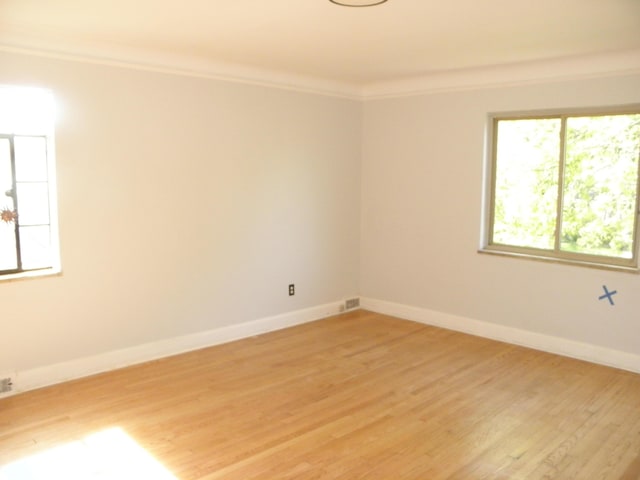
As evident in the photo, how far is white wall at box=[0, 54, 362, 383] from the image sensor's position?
3.85m

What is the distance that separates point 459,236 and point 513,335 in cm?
101

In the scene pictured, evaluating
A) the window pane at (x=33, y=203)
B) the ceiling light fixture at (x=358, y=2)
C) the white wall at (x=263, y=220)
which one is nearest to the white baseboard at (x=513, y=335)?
the white wall at (x=263, y=220)

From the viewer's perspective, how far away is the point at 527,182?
4801 mm

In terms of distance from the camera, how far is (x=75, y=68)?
3820mm

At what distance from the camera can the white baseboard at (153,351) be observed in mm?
3822

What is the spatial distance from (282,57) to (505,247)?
8.42ft

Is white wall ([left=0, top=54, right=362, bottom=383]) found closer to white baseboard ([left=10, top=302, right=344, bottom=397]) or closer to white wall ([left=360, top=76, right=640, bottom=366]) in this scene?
white baseboard ([left=10, top=302, right=344, bottom=397])

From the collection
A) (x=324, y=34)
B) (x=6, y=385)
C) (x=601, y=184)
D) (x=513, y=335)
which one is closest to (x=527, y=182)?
(x=601, y=184)

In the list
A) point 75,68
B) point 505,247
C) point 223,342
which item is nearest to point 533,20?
point 505,247

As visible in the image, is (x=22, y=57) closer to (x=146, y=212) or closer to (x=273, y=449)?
(x=146, y=212)

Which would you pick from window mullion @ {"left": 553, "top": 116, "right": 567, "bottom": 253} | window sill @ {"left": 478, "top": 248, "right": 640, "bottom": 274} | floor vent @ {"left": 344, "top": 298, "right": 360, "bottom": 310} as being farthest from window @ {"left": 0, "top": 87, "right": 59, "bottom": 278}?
window mullion @ {"left": 553, "top": 116, "right": 567, "bottom": 253}

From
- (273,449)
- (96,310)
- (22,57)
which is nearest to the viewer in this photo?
(273,449)

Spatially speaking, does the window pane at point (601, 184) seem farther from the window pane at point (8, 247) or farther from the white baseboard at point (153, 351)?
the window pane at point (8, 247)

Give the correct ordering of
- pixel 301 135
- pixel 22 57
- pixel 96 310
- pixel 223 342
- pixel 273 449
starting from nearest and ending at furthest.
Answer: pixel 273 449 → pixel 22 57 → pixel 96 310 → pixel 223 342 → pixel 301 135
